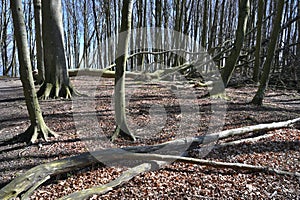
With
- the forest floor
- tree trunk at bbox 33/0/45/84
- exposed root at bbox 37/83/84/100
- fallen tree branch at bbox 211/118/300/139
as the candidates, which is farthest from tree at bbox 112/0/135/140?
tree trunk at bbox 33/0/45/84

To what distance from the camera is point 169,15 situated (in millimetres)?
19719

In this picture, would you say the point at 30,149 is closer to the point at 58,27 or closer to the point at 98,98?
the point at 98,98

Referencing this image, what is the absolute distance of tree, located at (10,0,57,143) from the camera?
397 centimetres

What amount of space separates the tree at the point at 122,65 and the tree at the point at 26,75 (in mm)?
1364

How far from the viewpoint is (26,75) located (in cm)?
414

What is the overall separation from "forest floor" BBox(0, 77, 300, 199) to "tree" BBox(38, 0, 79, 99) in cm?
70

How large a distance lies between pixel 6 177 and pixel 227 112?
4.92m

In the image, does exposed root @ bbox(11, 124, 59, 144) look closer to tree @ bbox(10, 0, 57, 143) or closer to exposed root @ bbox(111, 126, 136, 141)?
tree @ bbox(10, 0, 57, 143)

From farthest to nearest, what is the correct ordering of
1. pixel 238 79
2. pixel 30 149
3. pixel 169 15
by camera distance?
pixel 169 15 → pixel 238 79 → pixel 30 149

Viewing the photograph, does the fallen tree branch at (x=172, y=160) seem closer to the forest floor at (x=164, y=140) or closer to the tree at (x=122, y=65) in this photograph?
the forest floor at (x=164, y=140)

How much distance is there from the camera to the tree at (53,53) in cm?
752

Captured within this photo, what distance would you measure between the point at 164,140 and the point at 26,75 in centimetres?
277

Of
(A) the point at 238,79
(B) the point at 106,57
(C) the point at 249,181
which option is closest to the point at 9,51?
(B) the point at 106,57

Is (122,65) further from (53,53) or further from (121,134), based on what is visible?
(53,53)
